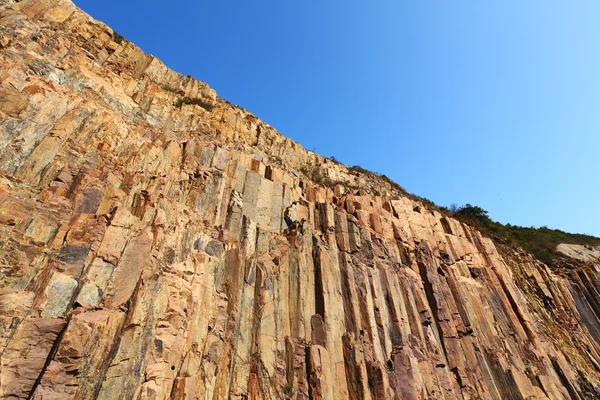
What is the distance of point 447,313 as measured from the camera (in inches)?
873

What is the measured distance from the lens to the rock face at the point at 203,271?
10305mm

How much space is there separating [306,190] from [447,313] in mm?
13125

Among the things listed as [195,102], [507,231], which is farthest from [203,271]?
[507,231]

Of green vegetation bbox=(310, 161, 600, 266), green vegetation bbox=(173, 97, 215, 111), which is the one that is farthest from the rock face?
green vegetation bbox=(310, 161, 600, 266)

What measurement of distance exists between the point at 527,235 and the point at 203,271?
45887 millimetres

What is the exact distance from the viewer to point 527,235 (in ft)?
145

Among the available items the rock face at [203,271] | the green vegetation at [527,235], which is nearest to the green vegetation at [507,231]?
the green vegetation at [527,235]

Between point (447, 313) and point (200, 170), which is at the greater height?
point (200, 170)

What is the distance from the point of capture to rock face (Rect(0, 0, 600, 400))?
33.8 ft

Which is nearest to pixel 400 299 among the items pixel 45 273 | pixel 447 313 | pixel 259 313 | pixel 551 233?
pixel 447 313

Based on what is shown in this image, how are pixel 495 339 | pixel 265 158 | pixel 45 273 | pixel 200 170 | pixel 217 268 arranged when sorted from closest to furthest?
pixel 45 273
pixel 217 268
pixel 200 170
pixel 495 339
pixel 265 158

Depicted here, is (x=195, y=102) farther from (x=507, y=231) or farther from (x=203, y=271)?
(x=507, y=231)

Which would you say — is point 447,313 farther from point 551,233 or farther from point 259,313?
point 551,233

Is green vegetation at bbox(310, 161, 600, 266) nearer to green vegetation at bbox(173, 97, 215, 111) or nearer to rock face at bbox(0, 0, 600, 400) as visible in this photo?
rock face at bbox(0, 0, 600, 400)
